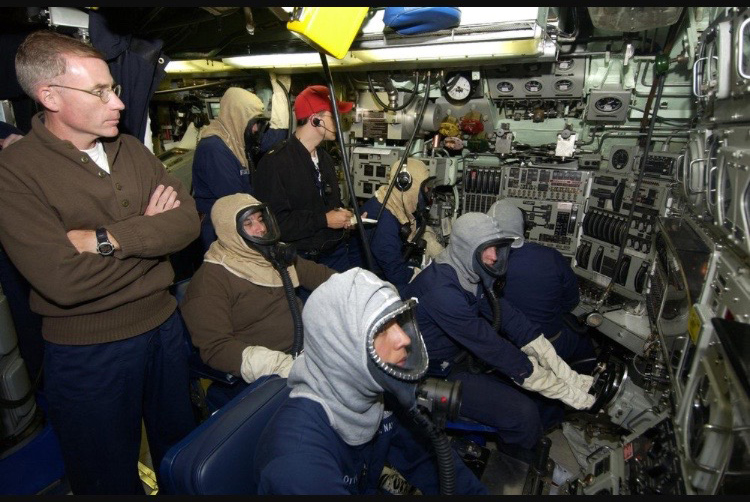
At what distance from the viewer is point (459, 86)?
4.18m

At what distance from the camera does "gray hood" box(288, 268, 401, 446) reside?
1226 millimetres

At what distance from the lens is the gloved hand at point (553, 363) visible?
2516 millimetres

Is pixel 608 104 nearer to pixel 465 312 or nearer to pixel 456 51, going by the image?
pixel 456 51

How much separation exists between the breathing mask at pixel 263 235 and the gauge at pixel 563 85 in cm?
297

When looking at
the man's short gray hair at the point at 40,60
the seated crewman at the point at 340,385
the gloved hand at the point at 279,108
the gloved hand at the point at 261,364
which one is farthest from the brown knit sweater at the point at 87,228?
the gloved hand at the point at 279,108

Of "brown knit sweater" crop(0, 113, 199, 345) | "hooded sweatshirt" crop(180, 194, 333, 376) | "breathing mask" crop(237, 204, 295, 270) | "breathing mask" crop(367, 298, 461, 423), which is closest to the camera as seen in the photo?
"breathing mask" crop(367, 298, 461, 423)

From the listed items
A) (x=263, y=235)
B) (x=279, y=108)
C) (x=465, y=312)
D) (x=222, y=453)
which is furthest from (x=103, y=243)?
(x=279, y=108)

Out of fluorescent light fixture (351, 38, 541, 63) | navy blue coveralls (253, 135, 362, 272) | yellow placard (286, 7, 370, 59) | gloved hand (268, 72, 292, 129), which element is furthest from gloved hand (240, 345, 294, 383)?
gloved hand (268, 72, 292, 129)

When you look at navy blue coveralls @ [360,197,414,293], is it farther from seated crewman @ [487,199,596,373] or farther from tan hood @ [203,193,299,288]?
tan hood @ [203,193,299,288]

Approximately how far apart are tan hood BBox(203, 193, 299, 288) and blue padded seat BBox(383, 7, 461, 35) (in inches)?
52.9

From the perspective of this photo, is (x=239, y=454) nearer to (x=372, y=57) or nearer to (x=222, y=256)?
(x=222, y=256)

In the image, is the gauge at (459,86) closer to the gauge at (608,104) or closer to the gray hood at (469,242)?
the gauge at (608,104)

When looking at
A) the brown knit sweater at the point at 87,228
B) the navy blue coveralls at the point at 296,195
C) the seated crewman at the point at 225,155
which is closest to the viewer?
the brown knit sweater at the point at 87,228

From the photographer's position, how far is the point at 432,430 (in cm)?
142
